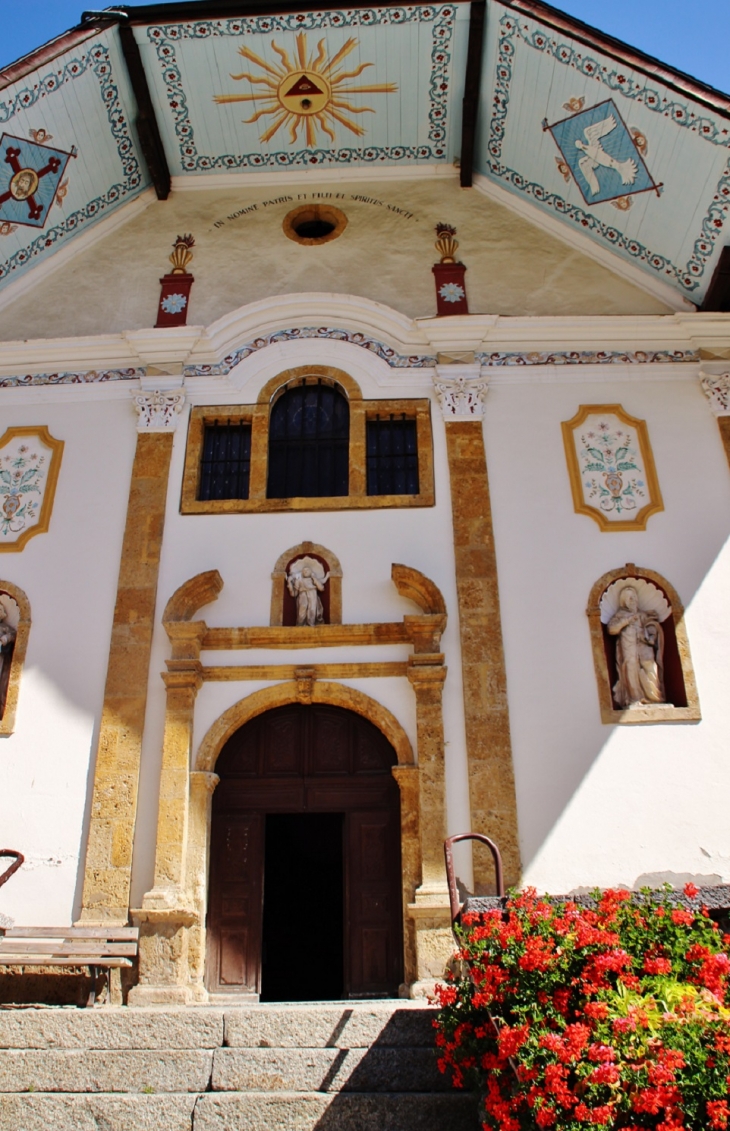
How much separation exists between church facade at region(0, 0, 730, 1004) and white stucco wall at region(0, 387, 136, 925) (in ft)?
0.09

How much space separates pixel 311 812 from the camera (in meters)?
7.80

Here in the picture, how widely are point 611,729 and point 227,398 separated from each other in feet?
15.6

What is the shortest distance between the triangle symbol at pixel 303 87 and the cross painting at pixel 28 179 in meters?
2.39

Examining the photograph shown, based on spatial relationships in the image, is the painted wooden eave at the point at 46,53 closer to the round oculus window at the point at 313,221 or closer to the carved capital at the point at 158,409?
the round oculus window at the point at 313,221

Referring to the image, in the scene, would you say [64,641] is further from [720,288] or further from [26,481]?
[720,288]

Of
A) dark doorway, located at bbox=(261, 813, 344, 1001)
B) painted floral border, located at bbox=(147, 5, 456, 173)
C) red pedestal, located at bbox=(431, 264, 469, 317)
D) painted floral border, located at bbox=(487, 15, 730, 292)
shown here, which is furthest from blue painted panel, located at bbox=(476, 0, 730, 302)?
dark doorway, located at bbox=(261, 813, 344, 1001)

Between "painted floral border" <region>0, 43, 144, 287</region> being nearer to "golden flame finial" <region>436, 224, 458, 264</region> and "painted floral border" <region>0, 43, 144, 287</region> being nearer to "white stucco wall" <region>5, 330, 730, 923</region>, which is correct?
"white stucco wall" <region>5, 330, 730, 923</region>

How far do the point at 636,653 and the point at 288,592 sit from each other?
116 inches

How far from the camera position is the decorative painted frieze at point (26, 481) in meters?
8.81

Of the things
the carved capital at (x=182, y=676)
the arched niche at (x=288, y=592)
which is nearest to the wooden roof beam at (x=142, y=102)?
the arched niche at (x=288, y=592)

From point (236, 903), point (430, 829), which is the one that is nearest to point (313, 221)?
point (430, 829)

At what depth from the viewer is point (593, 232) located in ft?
33.3

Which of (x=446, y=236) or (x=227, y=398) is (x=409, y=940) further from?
(x=446, y=236)

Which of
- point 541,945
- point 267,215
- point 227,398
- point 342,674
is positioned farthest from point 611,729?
point 267,215
